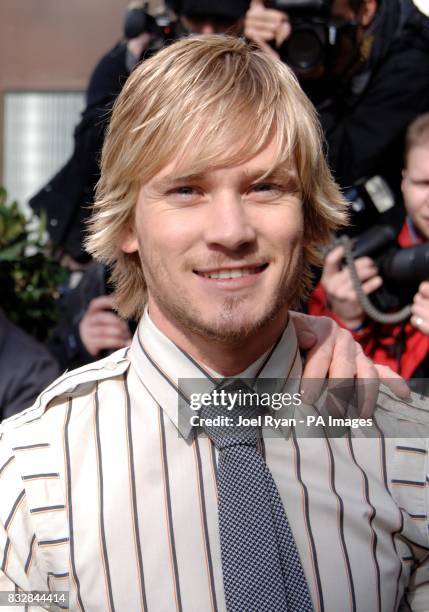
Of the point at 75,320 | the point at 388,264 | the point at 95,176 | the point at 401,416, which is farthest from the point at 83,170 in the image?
the point at 401,416

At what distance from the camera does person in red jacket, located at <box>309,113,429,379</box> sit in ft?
8.23

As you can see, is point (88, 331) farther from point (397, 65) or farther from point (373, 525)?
point (373, 525)

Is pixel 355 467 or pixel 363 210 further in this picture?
pixel 363 210

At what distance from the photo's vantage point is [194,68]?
65.7 inches

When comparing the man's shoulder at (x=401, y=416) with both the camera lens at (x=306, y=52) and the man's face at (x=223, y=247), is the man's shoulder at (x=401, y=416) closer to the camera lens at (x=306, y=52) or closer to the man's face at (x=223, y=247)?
the man's face at (x=223, y=247)

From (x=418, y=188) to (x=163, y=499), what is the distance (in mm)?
1317

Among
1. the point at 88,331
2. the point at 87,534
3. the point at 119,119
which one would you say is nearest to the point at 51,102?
the point at 88,331

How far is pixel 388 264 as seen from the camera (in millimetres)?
2570

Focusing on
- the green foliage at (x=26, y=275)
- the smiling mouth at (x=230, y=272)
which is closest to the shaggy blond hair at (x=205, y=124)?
the smiling mouth at (x=230, y=272)

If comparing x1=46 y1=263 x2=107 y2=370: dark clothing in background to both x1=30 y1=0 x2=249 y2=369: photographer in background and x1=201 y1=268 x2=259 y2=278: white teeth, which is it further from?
x1=201 y1=268 x2=259 y2=278: white teeth

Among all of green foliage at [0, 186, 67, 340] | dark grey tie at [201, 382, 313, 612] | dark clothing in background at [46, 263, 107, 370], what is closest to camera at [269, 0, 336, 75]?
dark clothing in background at [46, 263, 107, 370]

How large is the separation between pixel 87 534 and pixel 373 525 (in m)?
0.49

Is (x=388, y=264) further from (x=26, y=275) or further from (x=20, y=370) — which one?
(x=26, y=275)

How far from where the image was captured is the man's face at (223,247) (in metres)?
1.57
